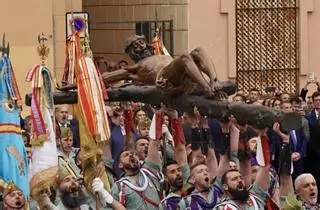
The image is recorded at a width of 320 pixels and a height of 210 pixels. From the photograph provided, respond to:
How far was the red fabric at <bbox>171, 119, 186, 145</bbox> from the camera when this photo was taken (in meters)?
16.2

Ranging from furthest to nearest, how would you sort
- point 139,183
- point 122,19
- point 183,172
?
point 122,19 < point 183,172 < point 139,183

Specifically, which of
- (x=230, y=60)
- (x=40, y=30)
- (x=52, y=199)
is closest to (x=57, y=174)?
(x=52, y=199)

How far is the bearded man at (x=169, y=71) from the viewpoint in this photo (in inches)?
603

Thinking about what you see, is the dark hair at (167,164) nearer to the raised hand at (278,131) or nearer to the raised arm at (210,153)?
the raised arm at (210,153)

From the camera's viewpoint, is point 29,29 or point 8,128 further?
point 29,29

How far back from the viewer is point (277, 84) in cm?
2656

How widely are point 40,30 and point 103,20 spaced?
3502 mm

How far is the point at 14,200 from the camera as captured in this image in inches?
562

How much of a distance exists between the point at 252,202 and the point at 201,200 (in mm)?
589

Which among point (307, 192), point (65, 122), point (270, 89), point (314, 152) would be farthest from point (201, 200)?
point (270, 89)

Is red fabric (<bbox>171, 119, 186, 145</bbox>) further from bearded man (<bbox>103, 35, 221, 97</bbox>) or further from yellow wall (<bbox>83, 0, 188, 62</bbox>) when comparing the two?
yellow wall (<bbox>83, 0, 188, 62</bbox>)

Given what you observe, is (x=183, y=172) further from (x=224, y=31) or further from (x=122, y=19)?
(x=122, y=19)

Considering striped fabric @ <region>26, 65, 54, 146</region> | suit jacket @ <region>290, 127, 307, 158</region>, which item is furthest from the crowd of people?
suit jacket @ <region>290, 127, 307, 158</region>

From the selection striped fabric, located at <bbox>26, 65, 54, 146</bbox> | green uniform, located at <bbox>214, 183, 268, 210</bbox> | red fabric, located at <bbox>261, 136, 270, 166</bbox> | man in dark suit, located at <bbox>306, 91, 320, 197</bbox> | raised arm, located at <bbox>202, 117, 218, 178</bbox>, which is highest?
striped fabric, located at <bbox>26, 65, 54, 146</bbox>
